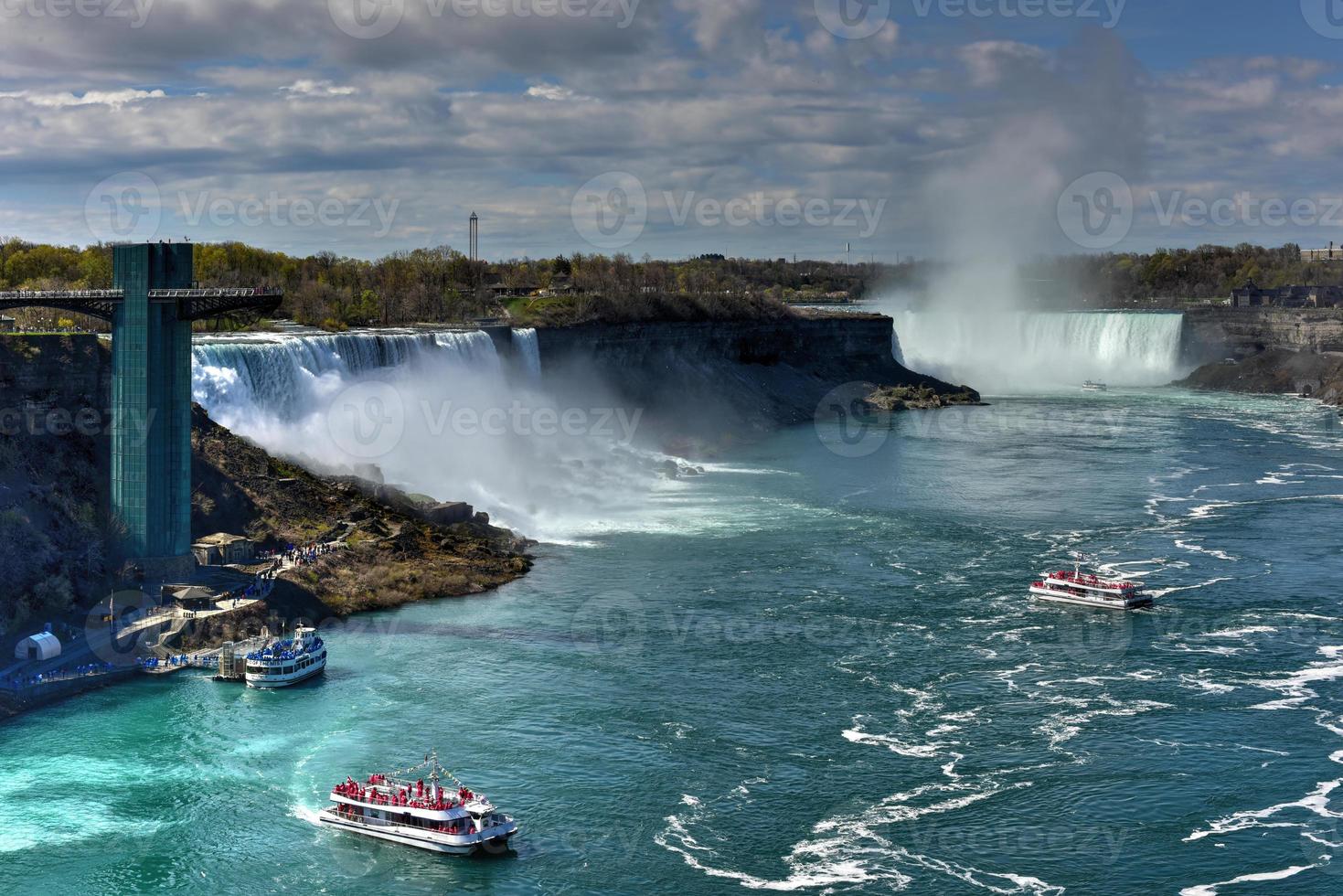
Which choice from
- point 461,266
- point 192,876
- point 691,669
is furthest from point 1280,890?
point 461,266

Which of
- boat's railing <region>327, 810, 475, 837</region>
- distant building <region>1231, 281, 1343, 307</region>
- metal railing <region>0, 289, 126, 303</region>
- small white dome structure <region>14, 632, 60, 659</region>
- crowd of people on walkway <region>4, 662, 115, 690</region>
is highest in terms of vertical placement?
distant building <region>1231, 281, 1343, 307</region>

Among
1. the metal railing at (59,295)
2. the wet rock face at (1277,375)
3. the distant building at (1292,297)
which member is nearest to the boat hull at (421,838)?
the metal railing at (59,295)

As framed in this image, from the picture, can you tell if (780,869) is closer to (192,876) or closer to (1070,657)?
(192,876)

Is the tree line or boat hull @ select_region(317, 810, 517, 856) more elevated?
the tree line

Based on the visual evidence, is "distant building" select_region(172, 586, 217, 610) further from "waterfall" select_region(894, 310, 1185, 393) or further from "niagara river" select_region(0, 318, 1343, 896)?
"waterfall" select_region(894, 310, 1185, 393)

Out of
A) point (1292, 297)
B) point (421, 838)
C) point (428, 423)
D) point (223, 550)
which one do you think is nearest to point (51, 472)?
point (223, 550)

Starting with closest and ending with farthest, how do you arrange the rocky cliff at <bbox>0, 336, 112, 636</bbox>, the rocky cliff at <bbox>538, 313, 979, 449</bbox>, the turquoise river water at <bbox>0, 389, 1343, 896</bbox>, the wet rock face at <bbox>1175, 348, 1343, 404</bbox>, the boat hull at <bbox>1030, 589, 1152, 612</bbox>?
1. the turquoise river water at <bbox>0, 389, 1343, 896</bbox>
2. the rocky cliff at <bbox>0, 336, 112, 636</bbox>
3. the boat hull at <bbox>1030, 589, 1152, 612</bbox>
4. the rocky cliff at <bbox>538, 313, 979, 449</bbox>
5. the wet rock face at <bbox>1175, 348, 1343, 404</bbox>

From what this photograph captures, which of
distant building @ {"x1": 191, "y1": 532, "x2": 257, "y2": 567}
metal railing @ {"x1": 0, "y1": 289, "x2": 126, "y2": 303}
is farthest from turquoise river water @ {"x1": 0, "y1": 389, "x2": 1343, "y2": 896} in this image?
metal railing @ {"x1": 0, "y1": 289, "x2": 126, "y2": 303}
